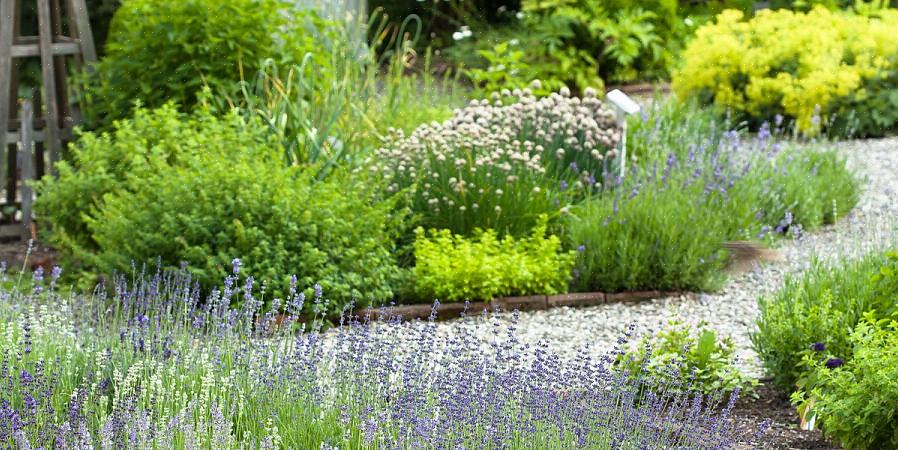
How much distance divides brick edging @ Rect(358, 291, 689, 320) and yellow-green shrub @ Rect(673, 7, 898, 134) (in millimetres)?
3869

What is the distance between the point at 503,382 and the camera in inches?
143

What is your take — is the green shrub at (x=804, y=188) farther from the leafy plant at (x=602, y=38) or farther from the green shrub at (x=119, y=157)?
the leafy plant at (x=602, y=38)

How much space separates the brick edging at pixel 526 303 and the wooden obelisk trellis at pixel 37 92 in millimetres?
2708

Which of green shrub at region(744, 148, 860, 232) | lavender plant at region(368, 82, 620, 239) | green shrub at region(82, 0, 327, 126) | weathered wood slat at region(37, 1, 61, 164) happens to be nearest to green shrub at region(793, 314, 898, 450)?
lavender plant at region(368, 82, 620, 239)

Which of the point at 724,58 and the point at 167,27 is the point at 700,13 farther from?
the point at 167,27

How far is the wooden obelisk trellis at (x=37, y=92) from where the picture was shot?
23.2 feet

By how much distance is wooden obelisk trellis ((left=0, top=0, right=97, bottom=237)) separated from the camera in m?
7.06

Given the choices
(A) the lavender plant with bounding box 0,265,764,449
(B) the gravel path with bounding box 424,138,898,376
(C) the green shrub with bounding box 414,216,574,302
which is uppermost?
(A) the lavender plant with bounding box 0,265,764,449

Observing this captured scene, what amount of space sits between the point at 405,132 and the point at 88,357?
383 cm

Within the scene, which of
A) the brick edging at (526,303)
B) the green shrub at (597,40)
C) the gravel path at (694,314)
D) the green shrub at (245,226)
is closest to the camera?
the gravel path at (694,314)

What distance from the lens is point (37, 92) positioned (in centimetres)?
749

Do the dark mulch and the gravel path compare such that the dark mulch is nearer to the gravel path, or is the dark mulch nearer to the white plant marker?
the gravel path

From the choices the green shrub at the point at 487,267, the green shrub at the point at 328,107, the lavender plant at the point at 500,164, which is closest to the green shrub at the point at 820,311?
the green shrub at the point at 487,267

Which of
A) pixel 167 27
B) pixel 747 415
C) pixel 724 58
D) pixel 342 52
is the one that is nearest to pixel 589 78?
pixel 724 58
